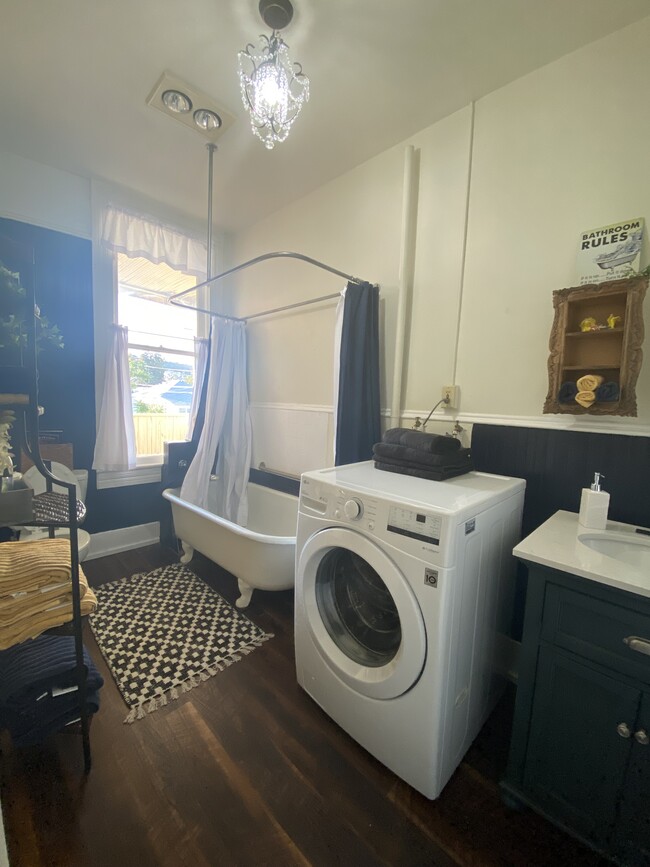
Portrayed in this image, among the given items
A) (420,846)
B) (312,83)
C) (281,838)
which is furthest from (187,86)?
(420,846)

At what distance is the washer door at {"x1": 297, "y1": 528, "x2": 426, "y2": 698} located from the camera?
1.07 m

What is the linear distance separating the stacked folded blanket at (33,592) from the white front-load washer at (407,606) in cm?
75

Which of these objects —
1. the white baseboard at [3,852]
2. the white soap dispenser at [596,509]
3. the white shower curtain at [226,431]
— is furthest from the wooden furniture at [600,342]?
the white shower curtain at [226,431]

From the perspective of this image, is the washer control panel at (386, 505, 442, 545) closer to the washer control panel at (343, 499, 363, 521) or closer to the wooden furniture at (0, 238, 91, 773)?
the washer control panel at (343, 499, 363, 521)

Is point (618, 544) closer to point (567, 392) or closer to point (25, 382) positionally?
point (567, 392)

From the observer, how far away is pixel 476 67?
Result: 1.49m

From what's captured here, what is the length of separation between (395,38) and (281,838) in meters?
2.77

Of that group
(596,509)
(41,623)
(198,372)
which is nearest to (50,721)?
(41,623)

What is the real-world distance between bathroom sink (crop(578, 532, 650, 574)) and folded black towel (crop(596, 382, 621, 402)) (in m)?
0.47

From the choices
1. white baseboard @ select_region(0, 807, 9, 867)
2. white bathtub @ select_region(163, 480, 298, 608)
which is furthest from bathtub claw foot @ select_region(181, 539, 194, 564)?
white baseboard @ select_region(0, 807, 9, 867)

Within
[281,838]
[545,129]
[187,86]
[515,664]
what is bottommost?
[281,838]

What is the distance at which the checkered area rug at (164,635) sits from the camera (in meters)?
1.52

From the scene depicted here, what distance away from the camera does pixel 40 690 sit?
1.14 metres

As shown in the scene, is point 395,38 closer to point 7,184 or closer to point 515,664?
point 7,184
